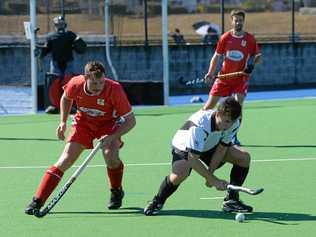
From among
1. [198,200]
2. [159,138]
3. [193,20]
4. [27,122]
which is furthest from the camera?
[193,20]

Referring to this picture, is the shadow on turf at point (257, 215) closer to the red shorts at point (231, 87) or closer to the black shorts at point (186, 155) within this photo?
the black shorts at point (186, 155)

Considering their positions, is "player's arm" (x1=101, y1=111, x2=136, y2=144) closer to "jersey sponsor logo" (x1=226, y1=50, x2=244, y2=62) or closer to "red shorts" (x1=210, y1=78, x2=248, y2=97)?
"red shorts" (x1=210, y1=78, x2=248, y2=97)

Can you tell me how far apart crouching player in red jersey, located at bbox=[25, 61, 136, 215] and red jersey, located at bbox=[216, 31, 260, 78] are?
4.28 metres

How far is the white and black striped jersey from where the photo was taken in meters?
8.33

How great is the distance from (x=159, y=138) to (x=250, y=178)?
3.85 meters

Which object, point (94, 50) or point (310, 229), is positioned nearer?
point (310, 229)

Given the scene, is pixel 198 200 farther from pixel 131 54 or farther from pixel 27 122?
pixel 131 54

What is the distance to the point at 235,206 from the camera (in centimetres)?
881

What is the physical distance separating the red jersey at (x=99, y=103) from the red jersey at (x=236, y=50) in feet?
14.3

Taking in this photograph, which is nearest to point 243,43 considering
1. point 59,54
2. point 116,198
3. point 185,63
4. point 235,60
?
point 235,60

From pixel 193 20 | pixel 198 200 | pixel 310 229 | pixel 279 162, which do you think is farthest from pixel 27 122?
pixel 193 20

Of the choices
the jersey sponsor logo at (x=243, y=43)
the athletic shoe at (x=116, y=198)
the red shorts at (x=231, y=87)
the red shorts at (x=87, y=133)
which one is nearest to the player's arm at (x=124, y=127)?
the red shorts at (x=87, y=133)

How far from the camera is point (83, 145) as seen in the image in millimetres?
8914

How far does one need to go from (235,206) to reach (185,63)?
16.7 meters
